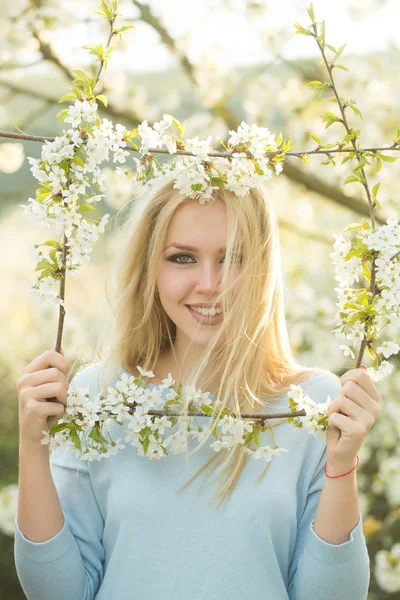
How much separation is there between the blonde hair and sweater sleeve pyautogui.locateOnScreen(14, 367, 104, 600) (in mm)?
225

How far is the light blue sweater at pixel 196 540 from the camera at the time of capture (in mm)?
1611

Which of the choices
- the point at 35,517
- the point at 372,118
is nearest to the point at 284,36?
the point at 372,118

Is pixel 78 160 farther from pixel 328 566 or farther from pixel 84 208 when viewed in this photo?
pixel 328 566

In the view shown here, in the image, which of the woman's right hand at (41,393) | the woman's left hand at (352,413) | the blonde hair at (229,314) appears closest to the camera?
the woman's left hand at (352,413)

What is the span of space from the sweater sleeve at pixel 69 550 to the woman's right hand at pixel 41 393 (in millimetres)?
283

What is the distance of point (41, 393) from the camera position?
4.82 ft

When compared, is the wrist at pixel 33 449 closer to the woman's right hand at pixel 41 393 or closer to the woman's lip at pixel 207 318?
the woman's right hand at pixel 41 393

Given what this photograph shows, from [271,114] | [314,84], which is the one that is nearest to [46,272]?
[314,84]

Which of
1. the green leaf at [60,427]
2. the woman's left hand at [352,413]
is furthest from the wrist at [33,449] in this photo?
the woman's left hand at [352,413]

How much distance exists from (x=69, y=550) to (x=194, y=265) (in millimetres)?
651

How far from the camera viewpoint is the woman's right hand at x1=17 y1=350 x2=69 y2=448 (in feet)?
4.81

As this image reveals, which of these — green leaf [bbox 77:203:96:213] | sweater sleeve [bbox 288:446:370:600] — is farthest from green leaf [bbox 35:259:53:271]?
sweater sleeve [bbox 288:446:370:600]

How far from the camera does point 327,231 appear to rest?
4684mm

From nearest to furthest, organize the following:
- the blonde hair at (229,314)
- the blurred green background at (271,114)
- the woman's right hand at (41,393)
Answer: the woman's right hand at (41,393) → the blonde hair at (229,314) → the blurred green background at (271,114)
